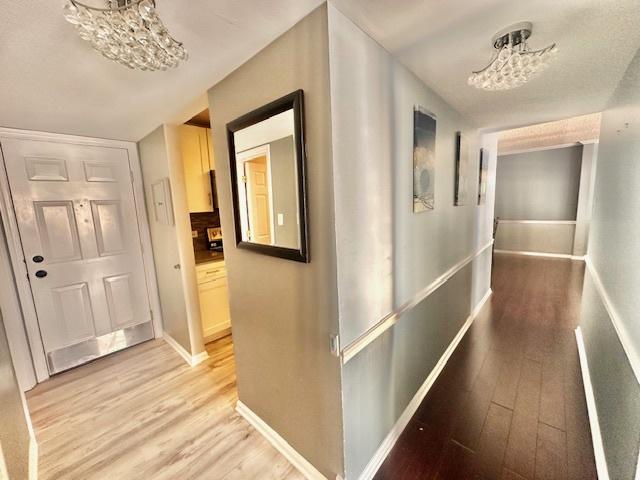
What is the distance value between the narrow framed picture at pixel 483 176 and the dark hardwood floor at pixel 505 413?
146 cm

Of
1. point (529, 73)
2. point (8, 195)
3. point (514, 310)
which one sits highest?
point (529, 73)

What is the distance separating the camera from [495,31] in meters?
1.10

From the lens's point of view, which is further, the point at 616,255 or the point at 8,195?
the point at 8,195

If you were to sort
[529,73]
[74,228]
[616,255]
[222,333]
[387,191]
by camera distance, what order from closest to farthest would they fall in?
[529,73] → [387,191] → [616,255] → [74,228] → [222,333]

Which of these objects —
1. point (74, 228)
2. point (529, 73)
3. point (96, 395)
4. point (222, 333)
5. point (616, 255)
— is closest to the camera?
point (529, 73)

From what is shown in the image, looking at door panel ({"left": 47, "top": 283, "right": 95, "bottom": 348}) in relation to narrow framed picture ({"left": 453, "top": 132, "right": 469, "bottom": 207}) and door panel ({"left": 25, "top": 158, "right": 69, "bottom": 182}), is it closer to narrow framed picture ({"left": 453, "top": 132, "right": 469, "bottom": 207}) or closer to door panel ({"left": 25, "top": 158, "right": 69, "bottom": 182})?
A: door panel ({"left": 25, "top": 158, "right": 69, "bottom": 182})

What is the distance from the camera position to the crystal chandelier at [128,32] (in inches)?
29.9

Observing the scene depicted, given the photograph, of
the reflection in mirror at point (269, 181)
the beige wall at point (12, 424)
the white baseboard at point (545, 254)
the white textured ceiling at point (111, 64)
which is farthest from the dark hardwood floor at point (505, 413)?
the white baseboard at point (545, 254)

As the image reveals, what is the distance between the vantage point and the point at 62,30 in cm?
98

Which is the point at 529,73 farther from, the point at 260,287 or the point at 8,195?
the point at 8,195

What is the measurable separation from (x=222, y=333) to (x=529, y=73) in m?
3.20

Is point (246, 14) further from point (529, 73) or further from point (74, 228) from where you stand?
point (74, 228)

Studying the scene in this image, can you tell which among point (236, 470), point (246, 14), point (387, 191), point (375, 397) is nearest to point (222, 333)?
point (236, 470)

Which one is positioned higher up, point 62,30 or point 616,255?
point 62,30
